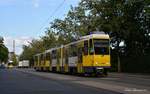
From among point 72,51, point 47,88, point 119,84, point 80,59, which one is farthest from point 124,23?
point 47,88

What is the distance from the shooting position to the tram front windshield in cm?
4288

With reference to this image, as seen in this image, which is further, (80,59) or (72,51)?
(72,51)

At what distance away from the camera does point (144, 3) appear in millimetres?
59812

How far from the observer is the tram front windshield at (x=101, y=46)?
4288 centimetres

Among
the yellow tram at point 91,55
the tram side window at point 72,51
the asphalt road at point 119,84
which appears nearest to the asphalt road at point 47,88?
the asphalt road at point 119,84

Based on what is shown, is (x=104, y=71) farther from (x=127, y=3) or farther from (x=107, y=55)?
(x=127, y=3)

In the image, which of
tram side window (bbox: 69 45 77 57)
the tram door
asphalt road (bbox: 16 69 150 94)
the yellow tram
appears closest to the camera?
asphalt road (bbox: 16 69 150 94)

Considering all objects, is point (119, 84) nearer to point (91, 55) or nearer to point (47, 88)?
Answer: point (47, 88)

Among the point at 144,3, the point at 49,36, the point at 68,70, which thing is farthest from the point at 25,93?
the point at 49,36

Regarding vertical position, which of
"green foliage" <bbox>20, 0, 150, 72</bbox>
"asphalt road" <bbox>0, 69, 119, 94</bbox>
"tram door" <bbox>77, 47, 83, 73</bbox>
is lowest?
"asphalt road" <bbox>0, 69, 119, 94</bbox>

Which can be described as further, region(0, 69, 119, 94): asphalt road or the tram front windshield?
the tram front windshield

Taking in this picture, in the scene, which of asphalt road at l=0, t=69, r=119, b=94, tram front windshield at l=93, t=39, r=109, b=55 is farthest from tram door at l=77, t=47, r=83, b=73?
asphalt road at l=0, t=69, r=119, b=94

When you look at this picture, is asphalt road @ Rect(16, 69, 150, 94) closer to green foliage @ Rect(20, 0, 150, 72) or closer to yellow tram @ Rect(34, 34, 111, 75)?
yellow tram @ Rect(34, 34, 111, 75)

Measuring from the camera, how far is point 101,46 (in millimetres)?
43125
